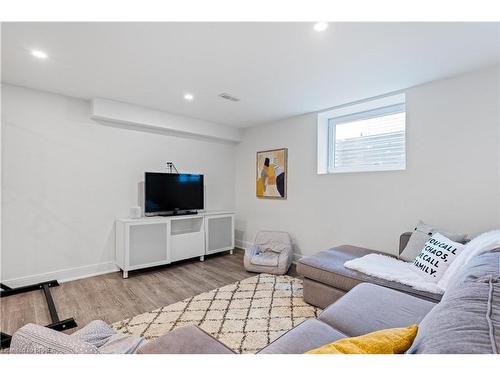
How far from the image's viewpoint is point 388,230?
293cm

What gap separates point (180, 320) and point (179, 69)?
7.61ft

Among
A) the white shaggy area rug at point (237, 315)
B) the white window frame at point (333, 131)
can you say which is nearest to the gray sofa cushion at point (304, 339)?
the white shaggy area rug at point (237, 315)

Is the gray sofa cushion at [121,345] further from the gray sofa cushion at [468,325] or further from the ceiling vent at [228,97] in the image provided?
the ceiling vent at [228,97]

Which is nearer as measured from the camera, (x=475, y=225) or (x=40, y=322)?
(x=40, y=322)

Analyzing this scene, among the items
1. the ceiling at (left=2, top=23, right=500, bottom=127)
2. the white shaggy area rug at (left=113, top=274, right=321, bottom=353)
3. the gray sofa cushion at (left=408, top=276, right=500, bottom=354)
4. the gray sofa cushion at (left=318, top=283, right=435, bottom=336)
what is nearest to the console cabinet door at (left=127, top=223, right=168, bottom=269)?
the white shaggy area rug at (left=113, top=274, right=321, bottom=353)

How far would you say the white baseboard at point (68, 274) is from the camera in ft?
9.22

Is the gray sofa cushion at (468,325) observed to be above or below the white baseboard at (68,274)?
above

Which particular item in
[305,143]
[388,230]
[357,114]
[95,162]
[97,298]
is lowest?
[97,298]

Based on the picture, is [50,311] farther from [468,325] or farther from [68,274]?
[468,325]

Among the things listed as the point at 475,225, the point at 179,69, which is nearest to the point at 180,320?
the point at 179,69

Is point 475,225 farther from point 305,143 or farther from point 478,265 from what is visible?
point 305,143

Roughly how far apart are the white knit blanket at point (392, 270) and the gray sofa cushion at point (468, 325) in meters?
1.04

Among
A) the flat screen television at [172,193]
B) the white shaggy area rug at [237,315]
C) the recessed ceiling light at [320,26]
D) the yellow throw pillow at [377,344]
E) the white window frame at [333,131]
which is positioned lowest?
the white shaggy area rug at [237,315]

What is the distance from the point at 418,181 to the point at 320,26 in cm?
200
